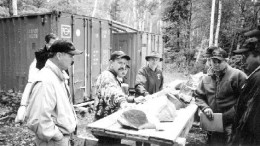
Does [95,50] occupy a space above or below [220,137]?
above

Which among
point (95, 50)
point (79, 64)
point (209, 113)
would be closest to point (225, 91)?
point (209, 113)

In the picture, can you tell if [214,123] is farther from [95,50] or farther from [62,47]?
[95,50]

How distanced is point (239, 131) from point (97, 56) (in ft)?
21.8

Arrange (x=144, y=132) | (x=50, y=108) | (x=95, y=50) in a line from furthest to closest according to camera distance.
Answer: (x=95, y=50)
(x=144, y=132)
(x=50, y=108)

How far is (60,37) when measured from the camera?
6.79 metres

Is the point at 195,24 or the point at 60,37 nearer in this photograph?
the point at 60,37

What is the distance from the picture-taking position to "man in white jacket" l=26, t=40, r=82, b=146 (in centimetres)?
220

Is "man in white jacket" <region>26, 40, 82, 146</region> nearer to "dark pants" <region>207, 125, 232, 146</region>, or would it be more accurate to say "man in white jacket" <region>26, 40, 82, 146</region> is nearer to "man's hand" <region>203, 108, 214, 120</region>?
"man's hand" <region>203, 108, 214, 120</region>

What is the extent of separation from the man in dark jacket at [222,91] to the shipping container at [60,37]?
4.73m

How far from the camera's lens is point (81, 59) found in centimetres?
774

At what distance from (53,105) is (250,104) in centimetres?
203

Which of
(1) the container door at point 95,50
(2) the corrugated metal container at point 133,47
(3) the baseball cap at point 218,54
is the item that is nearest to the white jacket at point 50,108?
(3) the baseball cap at point 218,54

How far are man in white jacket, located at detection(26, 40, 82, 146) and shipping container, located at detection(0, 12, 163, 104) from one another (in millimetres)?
4577

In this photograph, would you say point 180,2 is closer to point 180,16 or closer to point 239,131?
point 180,16
